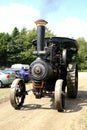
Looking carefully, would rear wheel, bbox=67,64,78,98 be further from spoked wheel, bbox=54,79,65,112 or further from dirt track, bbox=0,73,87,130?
spoked wheel, bbox=54,79,65,112

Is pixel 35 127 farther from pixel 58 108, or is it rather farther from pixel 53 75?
pixel 53 75

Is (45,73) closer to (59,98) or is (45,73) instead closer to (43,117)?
(59,98)

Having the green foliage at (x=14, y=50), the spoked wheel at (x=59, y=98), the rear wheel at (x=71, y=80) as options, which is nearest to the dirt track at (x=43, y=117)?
the spoked wheel at (x=59, y=98)

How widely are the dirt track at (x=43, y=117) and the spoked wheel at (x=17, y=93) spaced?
24 centimetres

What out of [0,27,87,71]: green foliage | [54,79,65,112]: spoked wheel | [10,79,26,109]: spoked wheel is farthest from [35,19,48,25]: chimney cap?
[0,27,87,71]: green foliage

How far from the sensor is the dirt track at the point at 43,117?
9.75 metres

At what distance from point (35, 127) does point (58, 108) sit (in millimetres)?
2477

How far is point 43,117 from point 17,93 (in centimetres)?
232

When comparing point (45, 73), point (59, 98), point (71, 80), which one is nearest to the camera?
point (59, 98)

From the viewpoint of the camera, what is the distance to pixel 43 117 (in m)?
11.1

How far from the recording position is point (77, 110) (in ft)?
41.4

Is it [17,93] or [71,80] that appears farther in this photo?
[71,80]

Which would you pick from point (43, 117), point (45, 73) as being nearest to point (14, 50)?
point (45, 73)

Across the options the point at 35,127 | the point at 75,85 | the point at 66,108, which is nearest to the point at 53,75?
the point at 66,108
